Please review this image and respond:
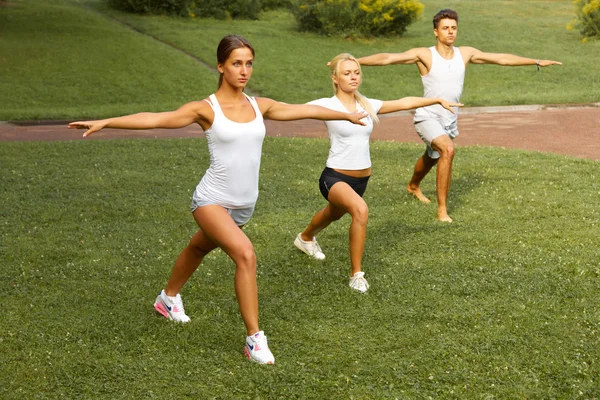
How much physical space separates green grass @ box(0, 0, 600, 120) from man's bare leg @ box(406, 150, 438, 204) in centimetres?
910

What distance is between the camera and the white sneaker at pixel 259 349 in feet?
19.0

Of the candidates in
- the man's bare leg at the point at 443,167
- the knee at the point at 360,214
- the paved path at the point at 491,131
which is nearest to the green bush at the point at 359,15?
A: the paved path at the point at 491,131

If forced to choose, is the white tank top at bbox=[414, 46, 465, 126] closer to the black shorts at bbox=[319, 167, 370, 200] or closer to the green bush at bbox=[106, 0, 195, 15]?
the black shorts at bbox=[319, 167, 370, 200]

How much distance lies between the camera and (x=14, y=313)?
6.84 metres

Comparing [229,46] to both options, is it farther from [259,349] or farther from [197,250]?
[259,349]

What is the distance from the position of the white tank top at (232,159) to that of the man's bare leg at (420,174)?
196 inches

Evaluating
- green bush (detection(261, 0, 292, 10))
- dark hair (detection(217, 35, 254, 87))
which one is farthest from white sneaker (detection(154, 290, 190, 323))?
green bush (detection(261, 0, 292, 10))

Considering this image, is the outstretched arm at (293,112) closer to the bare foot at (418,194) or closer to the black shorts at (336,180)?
the black shorts at (336,180)

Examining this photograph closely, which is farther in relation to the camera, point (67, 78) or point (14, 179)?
point (67, 78)

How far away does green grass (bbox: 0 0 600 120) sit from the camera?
66.7 feet

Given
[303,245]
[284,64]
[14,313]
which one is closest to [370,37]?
[284,64]

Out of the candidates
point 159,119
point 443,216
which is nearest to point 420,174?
point 443,216

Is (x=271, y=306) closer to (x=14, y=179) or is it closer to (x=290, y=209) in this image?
(x=290, y=209)

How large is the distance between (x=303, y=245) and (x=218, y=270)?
888mm
